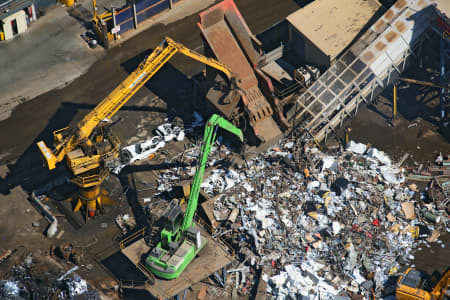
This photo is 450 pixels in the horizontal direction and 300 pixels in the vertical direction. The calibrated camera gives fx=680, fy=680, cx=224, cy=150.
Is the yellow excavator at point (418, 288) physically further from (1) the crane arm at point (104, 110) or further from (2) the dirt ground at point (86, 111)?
(1) the crane arm at point (104, 110)

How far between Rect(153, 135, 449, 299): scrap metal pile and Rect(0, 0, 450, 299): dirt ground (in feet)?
5.06

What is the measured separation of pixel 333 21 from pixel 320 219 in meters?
13.8

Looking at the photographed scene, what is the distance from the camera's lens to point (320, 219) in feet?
120

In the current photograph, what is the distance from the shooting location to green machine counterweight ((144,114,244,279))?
32906mm

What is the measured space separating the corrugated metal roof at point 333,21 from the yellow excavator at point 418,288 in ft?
48.3

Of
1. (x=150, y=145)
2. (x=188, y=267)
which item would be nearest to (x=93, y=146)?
(x=150, y=145)

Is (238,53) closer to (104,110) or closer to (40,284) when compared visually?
(104,110)

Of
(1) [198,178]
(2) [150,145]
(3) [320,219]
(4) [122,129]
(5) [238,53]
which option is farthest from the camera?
(4) [122,129]

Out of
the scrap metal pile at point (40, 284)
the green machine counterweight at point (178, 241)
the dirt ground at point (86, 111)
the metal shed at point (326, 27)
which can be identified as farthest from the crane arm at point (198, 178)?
the metal shed at point (326, 27)

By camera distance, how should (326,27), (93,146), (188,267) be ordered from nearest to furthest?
(188,267) → (93,146) → (326,27)

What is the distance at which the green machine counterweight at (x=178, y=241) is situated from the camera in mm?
32906

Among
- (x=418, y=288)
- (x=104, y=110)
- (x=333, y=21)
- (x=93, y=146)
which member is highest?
(x=333, y=21)

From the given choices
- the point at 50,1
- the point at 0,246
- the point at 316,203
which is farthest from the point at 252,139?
the point at 50,1

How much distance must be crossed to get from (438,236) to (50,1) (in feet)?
105
